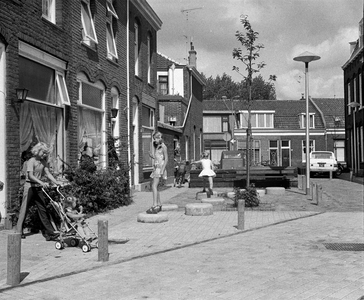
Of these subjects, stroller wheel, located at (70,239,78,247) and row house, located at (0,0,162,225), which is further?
row house, located at (0,0,162,225)

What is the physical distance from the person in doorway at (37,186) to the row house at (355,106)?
24827mm

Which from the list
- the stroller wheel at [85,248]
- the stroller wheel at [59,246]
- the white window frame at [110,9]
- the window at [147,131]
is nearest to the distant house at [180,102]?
the window at [147,131]

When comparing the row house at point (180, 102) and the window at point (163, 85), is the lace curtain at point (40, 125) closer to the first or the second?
the row house at point (180, 102)

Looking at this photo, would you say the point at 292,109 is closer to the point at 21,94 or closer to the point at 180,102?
the point at 180,102

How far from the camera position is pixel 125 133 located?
18.8m

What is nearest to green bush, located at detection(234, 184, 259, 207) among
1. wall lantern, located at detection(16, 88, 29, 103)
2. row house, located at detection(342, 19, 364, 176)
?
wall lantern, located at detection(16, 88, 29, 103)

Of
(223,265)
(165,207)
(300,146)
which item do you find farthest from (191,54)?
(223,265)

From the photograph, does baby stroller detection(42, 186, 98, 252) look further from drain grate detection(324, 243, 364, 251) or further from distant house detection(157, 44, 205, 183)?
distant house detection(157, 44, 205, 183)

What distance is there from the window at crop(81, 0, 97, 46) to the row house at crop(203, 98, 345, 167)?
3647 centimetres

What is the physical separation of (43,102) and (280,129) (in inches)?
1747

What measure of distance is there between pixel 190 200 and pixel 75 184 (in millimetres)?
5546

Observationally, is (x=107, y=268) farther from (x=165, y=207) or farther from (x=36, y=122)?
(x=165, y=207)

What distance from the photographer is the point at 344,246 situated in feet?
28.3

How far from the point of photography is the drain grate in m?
8.37
